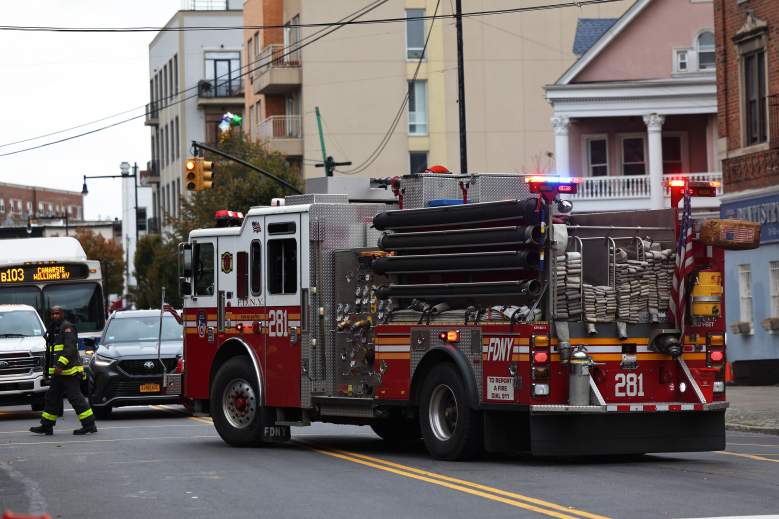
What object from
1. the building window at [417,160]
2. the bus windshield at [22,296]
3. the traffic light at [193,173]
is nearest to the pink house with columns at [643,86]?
the building window at [417,160]

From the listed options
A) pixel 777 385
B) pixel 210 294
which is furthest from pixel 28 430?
pixel 777 385

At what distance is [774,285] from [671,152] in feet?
51.5

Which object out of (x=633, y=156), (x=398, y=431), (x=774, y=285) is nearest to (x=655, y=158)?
(x=633, y=156)

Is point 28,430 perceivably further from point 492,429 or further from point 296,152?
point 296,152

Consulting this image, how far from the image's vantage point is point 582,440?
15.2 m

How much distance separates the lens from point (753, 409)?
24.9 meters

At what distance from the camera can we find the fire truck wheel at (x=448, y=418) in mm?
15555

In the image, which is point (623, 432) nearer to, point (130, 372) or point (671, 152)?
point (130, 372)

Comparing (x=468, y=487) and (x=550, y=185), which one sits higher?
(x=550, y=185)

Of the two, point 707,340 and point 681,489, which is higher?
point 707,340

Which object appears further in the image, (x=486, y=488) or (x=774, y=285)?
(x=774, y=285)

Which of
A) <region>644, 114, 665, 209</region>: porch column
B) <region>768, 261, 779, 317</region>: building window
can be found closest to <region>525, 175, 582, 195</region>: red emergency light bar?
<region>768, 261, 779, 317</region>: building window

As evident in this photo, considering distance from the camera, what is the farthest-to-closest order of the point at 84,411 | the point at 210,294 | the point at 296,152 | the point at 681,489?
the point at 296,152, the point at 84,411, the point at 210,294, the point at 681,489

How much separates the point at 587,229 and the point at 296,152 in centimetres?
4295
